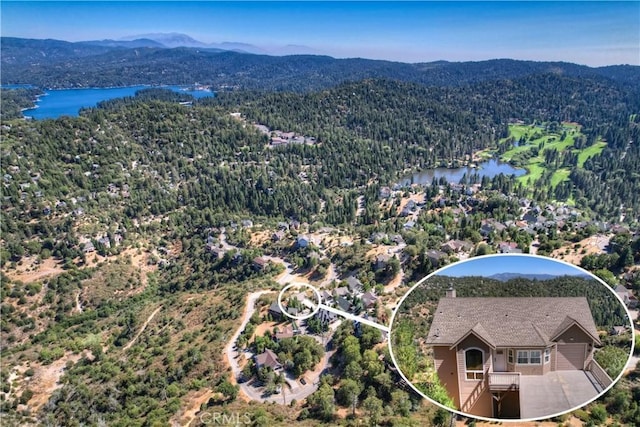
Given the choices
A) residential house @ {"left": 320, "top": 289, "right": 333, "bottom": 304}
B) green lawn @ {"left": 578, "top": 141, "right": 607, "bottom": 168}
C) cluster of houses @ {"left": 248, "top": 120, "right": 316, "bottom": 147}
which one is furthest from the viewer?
cluster of houses @ {"left": 248, "top": 120, "right": 316, "bottom": 147}

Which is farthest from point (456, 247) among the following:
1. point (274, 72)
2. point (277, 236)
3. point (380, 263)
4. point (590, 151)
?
point (274, 72)

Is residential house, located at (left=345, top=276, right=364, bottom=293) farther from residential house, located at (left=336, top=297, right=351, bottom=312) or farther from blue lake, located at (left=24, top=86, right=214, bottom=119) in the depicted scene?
blue lake, located at (left=24, top=86, right=214, bottom=119)

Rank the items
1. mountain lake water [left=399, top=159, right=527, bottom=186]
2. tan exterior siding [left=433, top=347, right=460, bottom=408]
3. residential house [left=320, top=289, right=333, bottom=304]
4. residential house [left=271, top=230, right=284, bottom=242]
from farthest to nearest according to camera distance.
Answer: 1. mountain lake water [left=399, top=159, right=527, bottom=186]
2. residential house [left=271, top=230, right=284, bottom=242]
3. residential house [left=320, top=289, right=333, bottom=304]
4. tan exterior siding [left=433, top=347, right=460, bottom=408]

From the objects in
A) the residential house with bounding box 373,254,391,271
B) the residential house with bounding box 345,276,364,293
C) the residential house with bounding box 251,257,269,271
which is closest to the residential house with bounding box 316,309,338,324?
the residential house with bounding box 345,276,364,293

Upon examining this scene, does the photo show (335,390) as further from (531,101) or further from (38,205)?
(531,101)

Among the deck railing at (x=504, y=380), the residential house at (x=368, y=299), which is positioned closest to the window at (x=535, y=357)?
the deck railing at (x=504, y=380)

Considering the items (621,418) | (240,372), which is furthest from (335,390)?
(621,418)

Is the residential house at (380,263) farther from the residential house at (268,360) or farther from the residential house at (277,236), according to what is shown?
the residential house at (277,236)
